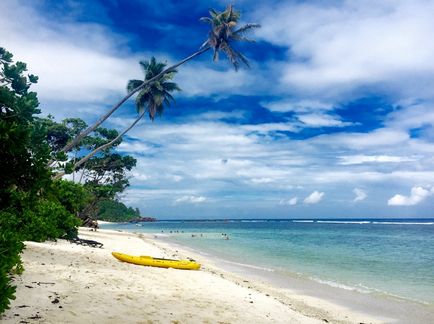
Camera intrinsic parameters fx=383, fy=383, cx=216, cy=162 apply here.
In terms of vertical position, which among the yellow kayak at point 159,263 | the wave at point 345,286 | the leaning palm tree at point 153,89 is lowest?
the wave at point 345,286

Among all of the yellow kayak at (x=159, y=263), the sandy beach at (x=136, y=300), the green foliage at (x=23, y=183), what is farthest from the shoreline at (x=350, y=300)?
the green foliage at (x=23, y=183)

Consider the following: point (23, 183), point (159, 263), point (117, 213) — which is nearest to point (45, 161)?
point (23, 183)

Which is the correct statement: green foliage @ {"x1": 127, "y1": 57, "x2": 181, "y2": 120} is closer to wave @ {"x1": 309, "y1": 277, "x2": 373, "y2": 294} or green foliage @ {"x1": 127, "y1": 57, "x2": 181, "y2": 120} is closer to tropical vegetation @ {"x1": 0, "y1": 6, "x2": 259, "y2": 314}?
tropical vegetation @ {"x1": 0, "y1": 6, "x2": 259, "y2": 314}

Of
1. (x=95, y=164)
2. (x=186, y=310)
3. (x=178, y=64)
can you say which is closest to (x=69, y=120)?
(x=95, y=164)

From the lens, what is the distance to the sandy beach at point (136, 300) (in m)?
6.68

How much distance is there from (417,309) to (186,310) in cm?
843

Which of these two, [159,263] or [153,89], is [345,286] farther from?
[153,89]

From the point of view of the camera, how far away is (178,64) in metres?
26.5

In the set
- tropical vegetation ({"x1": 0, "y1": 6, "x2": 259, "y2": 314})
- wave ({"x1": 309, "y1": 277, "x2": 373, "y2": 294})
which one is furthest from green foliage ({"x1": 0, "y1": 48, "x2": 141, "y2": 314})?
wave ({"x1": 309, "y1": 277, "x2": 373, "y2": 294})

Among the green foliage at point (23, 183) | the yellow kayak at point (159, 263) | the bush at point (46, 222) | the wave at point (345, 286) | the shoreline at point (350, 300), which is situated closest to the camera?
the green foliage at point (23, 183)

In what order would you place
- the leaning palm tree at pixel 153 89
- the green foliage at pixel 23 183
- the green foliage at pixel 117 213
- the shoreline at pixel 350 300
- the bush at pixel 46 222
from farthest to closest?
the green foliage at pixel 117 213 < the leaning palm tree at pixel 153 89 < the bush at pixel 46 222 < the shoreline at pixel 350 300 < the green foliage at pixel 23 183

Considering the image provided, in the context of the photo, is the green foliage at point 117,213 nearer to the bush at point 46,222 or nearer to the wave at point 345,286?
the bush at point 46,222

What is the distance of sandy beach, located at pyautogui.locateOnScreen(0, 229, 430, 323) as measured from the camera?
6.68 m

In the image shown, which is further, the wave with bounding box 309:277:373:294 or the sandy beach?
the wave with bounding box 309:277:373:294
